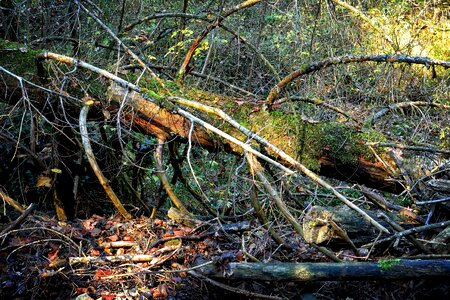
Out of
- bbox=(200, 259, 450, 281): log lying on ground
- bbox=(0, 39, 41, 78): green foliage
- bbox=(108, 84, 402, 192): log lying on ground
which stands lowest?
bbox=(200, 259, 450, 281): log lying on ground

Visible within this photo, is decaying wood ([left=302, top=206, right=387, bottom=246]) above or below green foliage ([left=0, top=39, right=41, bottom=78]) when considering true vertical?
below

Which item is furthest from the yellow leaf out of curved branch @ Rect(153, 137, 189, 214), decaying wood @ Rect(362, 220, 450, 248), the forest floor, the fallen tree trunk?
decaying wood @ Rect(362, 220, 450, 248)

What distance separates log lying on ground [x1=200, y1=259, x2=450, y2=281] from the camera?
298cm

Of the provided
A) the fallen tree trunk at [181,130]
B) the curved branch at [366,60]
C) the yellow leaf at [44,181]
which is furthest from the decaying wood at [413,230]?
the yellow leaf at [44,181]

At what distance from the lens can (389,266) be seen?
2998 millimetres

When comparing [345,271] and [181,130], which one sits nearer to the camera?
[345,271]

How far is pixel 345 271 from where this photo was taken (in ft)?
9.93

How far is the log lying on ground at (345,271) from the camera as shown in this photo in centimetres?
298

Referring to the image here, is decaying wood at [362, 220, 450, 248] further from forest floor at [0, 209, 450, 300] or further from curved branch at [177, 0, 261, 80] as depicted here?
curved branch at [177, 0, 261, 80]

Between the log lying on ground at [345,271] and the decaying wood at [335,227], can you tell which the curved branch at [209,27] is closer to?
the decaying wood at [335,227]

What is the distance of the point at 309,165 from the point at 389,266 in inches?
51.5

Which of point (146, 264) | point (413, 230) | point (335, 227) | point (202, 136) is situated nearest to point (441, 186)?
point (413, 230)

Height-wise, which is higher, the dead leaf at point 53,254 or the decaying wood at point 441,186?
the decaying wood at point 441,186

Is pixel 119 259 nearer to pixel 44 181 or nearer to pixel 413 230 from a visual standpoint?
pixel 44 181
